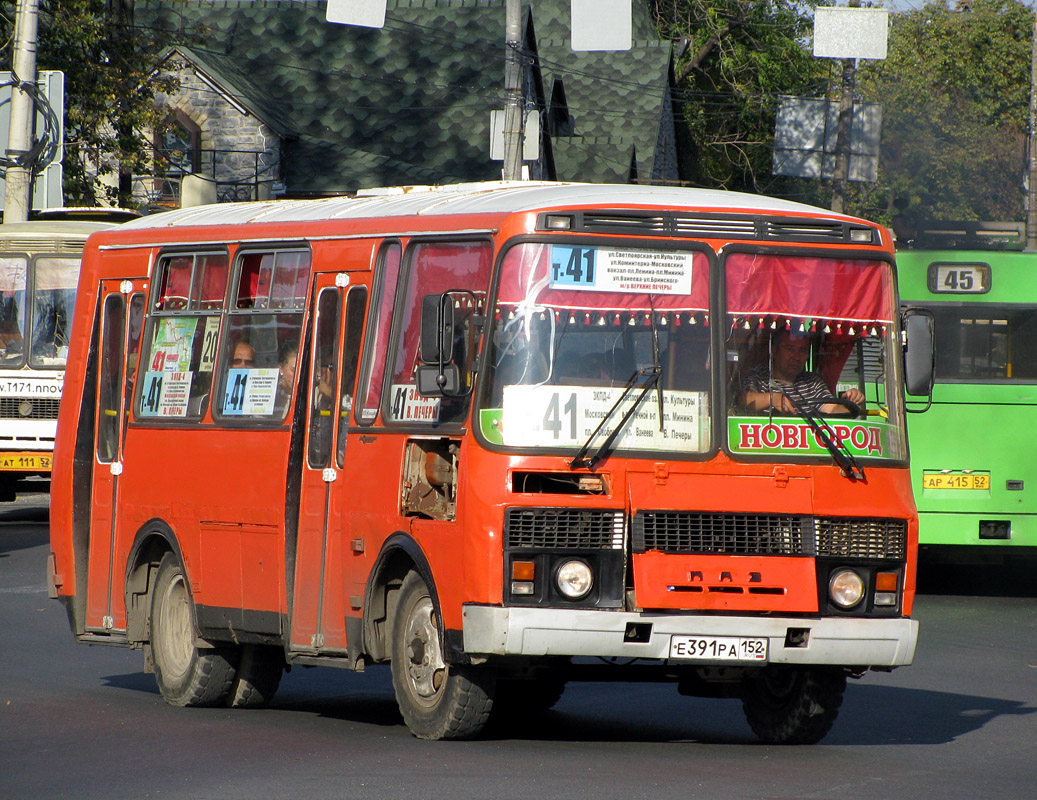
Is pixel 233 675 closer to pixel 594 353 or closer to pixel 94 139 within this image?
pixel 594 353

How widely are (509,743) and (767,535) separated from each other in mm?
1642

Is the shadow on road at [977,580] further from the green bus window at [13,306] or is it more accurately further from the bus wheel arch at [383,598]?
the green bus window at [13,306]

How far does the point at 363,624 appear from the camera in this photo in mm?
9633

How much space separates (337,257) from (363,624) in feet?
6.40

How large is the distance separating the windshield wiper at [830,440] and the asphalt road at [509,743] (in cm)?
136

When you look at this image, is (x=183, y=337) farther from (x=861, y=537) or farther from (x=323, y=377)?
(x=861, y=537)

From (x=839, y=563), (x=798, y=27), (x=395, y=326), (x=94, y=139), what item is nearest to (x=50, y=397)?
(x=94, y=139)

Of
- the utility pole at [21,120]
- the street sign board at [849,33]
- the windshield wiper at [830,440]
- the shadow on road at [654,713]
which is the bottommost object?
the shadow on road at [654,713]

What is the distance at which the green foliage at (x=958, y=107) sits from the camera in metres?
69.4

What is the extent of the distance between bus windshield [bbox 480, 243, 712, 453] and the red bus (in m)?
0.01

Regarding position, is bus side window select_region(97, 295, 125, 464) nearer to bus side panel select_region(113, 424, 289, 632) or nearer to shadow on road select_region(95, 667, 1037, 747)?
bus side panel select_region(113, 424, 289, 632)

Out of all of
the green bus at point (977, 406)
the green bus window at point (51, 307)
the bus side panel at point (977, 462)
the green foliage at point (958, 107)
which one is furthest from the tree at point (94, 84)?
the green foliage at point (958, 107)

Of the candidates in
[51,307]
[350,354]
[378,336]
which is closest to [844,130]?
[51,307]

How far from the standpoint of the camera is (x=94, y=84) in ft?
99.5
